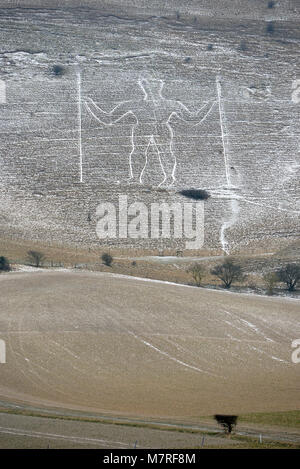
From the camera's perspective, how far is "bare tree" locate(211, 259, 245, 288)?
4091 cm

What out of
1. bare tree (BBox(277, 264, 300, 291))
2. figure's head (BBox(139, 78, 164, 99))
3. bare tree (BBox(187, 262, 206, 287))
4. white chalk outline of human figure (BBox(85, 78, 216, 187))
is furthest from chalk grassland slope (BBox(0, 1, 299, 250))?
bare tree (BBox(277, 264, 300, 291))

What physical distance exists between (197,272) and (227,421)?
23.6 metres

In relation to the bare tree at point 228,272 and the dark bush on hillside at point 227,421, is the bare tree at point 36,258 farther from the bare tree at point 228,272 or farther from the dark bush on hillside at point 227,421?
the dark bush on hillside at point 227,421

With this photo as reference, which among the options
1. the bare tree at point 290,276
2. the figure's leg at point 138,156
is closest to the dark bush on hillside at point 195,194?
the figure's leg at point 138,156

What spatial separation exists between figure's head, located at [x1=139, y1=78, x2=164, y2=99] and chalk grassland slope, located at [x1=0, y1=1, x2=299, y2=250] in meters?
0.81

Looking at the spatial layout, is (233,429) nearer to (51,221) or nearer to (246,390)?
(246,390)

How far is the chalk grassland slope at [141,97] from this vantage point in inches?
2101

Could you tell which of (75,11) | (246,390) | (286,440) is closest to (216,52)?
(75,11)

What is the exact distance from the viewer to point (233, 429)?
666 inches

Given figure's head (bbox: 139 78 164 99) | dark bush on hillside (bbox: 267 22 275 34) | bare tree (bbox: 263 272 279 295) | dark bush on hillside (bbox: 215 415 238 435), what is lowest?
dark bush on hillside (bbox: 215 415 238 435)

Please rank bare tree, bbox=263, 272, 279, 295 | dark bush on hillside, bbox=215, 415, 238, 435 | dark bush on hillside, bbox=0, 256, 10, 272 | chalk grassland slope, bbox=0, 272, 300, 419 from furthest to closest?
1. bare tree, bbox=263, 272, 279, 295
2. dark bush on hillside, bbox=0, 256, 10, 272
3. chalk grassland slope, bbox=0, 272, 300, 419
4. dark bush on hillside, bbox=215, 415, 238, 435

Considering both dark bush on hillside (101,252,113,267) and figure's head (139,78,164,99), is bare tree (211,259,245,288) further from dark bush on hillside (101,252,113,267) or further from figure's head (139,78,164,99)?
figure's head (139,78,164,99)

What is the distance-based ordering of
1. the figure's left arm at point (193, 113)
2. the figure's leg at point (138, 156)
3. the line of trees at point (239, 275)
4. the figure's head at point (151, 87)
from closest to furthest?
1. the line of trees at point (239, 275)
2. the figure's leg at point (138, 156)
3. the figure's left arm at point (193, 113)
4. the figure's head at point (151, 87)

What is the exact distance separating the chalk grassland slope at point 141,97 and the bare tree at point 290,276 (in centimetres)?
780
